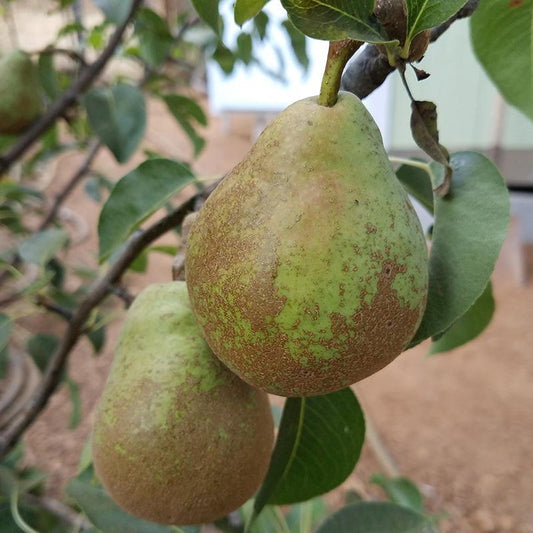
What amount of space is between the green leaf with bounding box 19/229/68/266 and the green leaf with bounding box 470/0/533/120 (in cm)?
54

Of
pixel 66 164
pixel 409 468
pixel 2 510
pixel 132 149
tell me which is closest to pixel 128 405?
pixel 2 510

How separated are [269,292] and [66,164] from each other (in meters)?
3.61

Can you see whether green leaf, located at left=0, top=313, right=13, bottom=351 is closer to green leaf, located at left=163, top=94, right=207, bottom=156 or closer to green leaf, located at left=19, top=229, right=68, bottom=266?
green leaf, located at left=19, top=229, right=68, bottom=266

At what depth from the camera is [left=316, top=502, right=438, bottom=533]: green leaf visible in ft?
1.86

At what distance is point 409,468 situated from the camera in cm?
158

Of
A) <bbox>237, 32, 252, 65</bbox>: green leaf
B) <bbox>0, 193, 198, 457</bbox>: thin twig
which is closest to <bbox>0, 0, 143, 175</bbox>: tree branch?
<bbox>237, 32, 252, 65</bbox>: green leaf

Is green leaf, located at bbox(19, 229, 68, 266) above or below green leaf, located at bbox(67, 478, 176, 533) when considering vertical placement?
above

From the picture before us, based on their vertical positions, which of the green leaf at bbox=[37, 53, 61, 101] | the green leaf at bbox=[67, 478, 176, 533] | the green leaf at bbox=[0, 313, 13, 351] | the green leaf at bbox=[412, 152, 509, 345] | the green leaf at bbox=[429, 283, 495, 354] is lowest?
the green leaf at bbox=[67, 478, 176, 533]

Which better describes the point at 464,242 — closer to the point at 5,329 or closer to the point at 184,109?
the point at 5,329

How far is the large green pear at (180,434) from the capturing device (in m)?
0.41

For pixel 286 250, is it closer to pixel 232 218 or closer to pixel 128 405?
pixel 232 218

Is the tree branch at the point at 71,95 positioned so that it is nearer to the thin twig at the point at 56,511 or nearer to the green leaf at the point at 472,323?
the thin twig at the point at 56,511

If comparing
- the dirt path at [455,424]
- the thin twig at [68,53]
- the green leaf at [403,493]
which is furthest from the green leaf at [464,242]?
the dirt path at [455,424]

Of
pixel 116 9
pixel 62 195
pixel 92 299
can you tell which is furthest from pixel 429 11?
pixel 62 195
